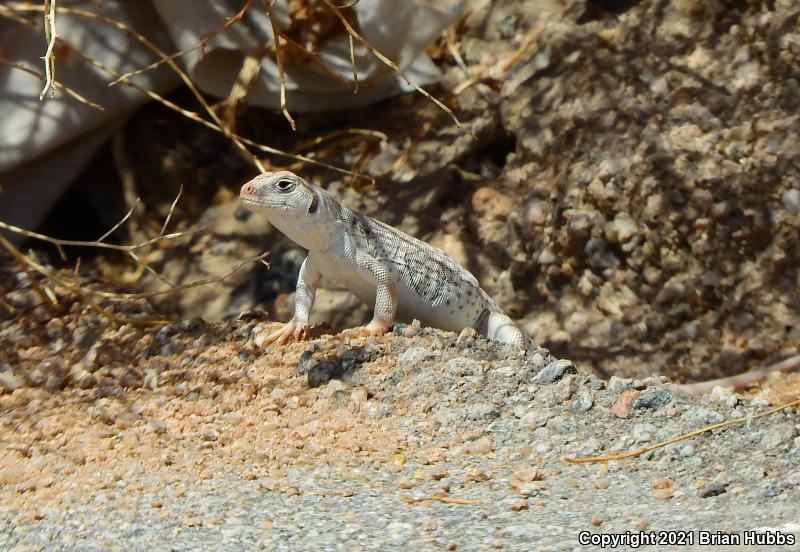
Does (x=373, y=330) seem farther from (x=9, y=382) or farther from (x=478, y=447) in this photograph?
(x=9, y=382)

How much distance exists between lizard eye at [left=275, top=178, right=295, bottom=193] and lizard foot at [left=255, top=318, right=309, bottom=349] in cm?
52

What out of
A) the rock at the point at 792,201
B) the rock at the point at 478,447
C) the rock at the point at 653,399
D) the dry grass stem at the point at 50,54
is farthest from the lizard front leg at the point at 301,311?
the rock at the point at 792,201

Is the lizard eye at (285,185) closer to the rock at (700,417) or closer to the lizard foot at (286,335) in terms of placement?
the lizard foot at (286,335)

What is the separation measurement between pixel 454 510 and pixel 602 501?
0.38m

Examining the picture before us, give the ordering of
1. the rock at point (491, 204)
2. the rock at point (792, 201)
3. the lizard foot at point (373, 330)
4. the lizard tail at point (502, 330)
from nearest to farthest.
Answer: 1. the lizard foot at point (373, 330)
2. the lizard tail at point (502, 330)
3. the rock at point (792, 201)
4. the rock at point (491, 204)

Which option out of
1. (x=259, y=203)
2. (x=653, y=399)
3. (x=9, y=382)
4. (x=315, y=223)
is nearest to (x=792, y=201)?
(x=653, y=399)

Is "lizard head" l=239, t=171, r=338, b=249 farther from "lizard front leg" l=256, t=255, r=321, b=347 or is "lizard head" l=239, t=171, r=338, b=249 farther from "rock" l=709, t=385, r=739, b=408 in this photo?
"rock" l=709, t=385, r=739, b=408

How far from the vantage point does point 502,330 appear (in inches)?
170

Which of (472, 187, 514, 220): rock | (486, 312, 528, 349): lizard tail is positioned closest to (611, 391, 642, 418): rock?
(486, 312, 528, 349): lizard tail

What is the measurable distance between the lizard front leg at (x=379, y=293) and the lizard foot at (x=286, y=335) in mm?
209

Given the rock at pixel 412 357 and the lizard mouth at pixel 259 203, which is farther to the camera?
the lizard mouth at pixel 259 203

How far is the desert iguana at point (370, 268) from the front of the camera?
3.94 m

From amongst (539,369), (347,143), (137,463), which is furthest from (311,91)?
(137,463)

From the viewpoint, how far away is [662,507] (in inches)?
100
